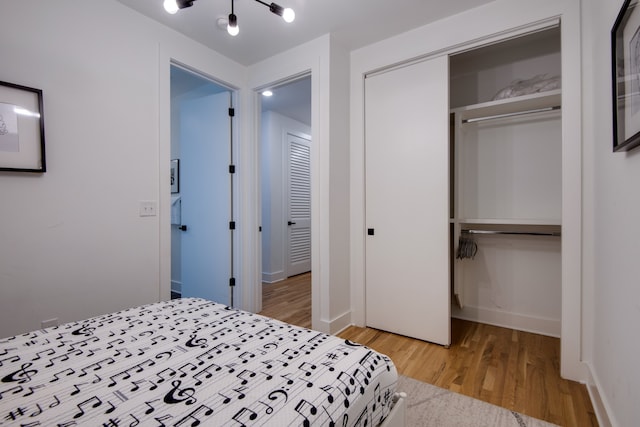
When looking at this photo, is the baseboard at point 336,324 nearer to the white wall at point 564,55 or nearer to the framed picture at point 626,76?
the white wall at point 564,55

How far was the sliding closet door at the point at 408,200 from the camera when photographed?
2383 millimetres

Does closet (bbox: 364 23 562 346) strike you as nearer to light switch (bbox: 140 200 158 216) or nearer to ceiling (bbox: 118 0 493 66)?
ceiling (bbox: 118 0 493 66)

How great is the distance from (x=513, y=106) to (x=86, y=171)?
3.28 m

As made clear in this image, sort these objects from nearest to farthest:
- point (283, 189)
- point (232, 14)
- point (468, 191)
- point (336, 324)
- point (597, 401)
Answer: point (597, 401) → point (232, 14) → point (336, 324) → point (468, 191) → point (283, 189)

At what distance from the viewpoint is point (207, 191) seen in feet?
10.5

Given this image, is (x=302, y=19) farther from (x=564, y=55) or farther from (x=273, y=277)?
(x=273, y=277)

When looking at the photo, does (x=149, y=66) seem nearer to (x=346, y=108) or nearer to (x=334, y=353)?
(x=346, y=108)

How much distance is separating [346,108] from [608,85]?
180 centimetres

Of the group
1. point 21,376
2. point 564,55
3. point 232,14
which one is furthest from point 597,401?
point 232,14

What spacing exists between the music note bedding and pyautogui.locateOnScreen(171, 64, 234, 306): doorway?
176cm

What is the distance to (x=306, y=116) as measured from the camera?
4922 millimetres

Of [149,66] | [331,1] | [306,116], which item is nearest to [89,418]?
[149,66]

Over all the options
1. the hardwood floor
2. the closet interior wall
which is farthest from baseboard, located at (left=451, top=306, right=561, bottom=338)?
the hardwood floor

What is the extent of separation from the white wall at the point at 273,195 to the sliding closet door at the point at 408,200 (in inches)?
85.3
